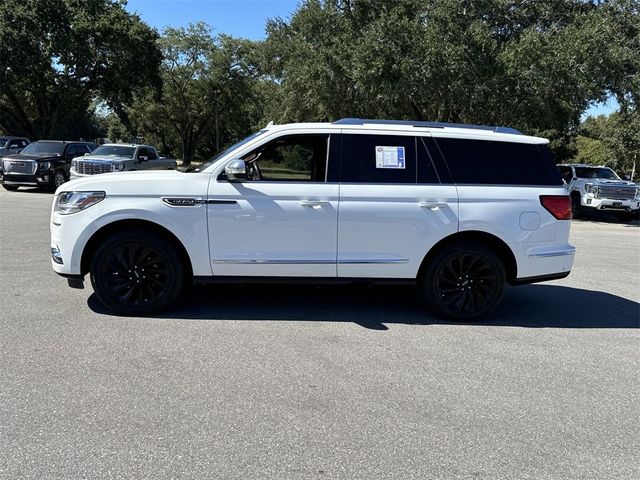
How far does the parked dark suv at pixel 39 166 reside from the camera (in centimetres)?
1898

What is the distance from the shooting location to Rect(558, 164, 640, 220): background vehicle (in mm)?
18719

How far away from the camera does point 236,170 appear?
17.1 ft

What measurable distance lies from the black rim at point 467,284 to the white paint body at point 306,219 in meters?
0.29

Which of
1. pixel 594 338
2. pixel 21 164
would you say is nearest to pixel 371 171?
pixel 594 338

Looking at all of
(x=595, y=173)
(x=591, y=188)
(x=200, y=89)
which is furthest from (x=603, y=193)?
(x=200, y=89)

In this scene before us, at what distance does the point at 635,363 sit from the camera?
4797 millimetres

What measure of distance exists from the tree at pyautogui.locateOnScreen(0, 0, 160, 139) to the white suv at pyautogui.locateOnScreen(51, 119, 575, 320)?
2823 centimetres

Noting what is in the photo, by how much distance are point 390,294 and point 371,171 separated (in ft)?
6.11

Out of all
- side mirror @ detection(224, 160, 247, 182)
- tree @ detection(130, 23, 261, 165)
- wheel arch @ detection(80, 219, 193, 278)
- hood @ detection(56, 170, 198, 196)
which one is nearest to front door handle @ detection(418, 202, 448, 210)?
side mirror @ detection(224, 160, 247, 182)

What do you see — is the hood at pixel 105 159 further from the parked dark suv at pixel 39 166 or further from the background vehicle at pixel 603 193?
the background vehicle at pixel 603 193

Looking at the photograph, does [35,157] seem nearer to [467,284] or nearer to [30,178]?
[30,178]

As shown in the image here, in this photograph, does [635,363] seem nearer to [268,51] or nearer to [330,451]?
[330,451]

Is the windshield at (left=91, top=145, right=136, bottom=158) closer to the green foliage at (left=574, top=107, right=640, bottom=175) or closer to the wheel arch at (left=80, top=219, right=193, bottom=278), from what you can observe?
the wheel arch at (left=80, top=219, right=193, bottom=278)

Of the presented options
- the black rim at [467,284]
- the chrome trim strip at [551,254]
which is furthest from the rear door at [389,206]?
the chrome trim strip at [551,254]
